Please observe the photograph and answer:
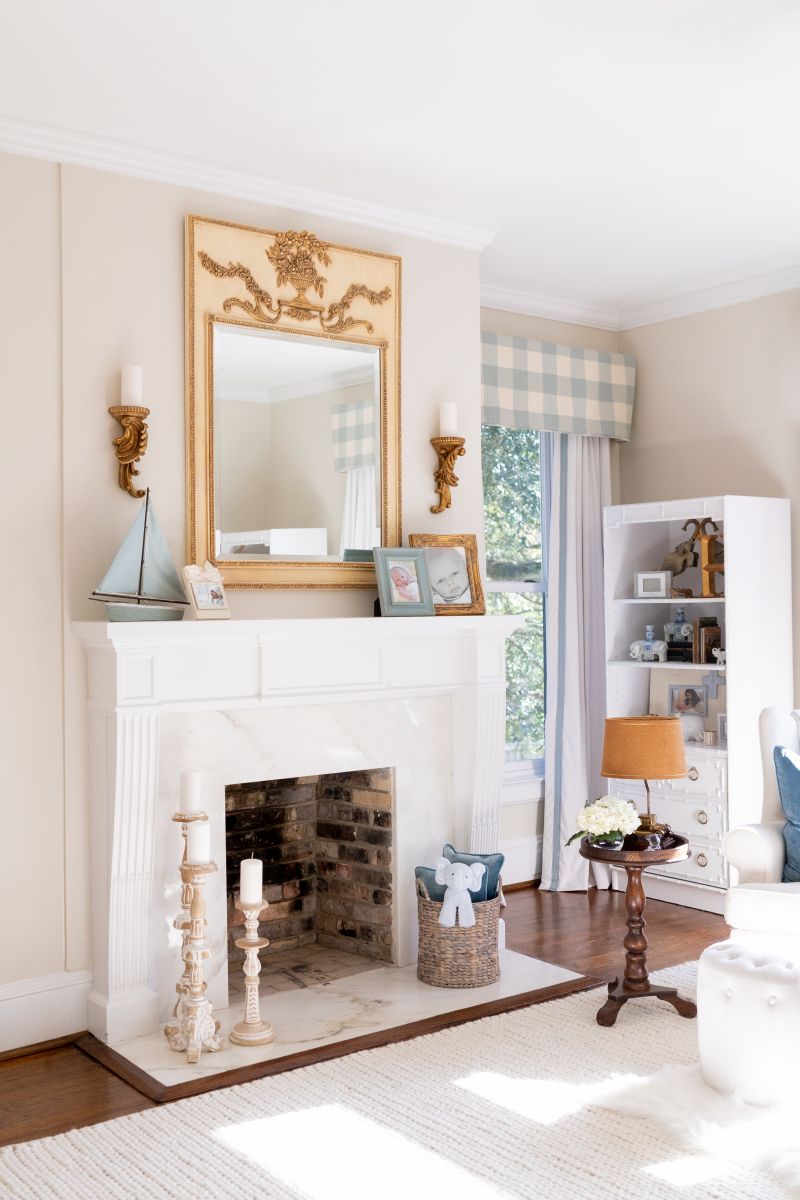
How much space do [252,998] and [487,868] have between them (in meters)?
0.90

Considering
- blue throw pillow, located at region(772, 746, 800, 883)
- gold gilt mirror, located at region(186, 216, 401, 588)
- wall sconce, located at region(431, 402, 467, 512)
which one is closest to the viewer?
blue throw pillow, located at region(772, 746, 800, 883)

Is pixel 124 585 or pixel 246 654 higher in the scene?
pixel 124 585

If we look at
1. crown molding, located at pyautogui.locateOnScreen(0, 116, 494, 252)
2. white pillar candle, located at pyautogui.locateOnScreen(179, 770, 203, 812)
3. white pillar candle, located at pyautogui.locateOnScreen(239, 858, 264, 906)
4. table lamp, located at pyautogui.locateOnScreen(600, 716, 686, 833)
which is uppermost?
crown molding, located at pyautogui.locateOnScreen(0, 116, 494, 252)

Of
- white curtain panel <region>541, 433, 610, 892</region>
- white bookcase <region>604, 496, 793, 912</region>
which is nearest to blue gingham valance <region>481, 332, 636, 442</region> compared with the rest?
white curtain panel <region>541, 433, 610, 892</region>

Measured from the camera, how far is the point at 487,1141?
8.77ft

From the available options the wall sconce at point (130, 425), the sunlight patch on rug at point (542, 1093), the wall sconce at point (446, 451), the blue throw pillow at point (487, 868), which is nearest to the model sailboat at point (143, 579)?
the wall sconce at point (130, 425)

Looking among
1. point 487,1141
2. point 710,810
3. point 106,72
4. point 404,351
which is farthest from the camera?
point 710,810

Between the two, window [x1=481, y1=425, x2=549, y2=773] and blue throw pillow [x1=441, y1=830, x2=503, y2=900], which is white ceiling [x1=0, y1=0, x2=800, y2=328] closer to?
window [x1=481, y1=425, x2=549, y2=773]

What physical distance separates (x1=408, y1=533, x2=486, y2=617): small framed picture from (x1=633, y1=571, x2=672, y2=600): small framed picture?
1.20 m

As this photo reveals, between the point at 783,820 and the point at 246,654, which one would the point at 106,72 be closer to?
the point at 246,654

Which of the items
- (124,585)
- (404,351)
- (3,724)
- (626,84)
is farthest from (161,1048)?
(626,84)

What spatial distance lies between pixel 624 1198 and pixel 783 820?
162 cm

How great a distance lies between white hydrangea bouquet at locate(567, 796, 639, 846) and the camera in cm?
344

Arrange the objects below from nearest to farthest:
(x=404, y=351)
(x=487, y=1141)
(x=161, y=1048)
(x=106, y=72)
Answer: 1. (x=487, y=1141)
2. (x=106, y=72)
3. (x=161, y=1048)
4. (x=404, y=351)
